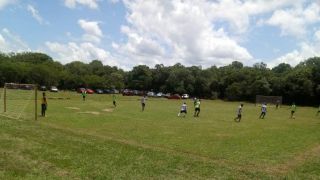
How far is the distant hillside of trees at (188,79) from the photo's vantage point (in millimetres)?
109125

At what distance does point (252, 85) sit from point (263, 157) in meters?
101

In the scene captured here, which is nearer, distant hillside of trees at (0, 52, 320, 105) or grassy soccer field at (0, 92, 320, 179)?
grassy soccer field at (0, 92, 320, 179)

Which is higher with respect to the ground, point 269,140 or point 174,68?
point 174,68

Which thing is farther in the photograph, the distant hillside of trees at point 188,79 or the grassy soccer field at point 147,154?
the distant hillside of trees at point 188,79

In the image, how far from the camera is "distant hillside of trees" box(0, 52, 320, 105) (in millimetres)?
109125

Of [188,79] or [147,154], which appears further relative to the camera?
[188,79]

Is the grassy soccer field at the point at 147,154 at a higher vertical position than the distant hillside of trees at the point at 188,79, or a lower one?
lower

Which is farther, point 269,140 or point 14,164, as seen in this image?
point 269,140

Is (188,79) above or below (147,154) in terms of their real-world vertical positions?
above

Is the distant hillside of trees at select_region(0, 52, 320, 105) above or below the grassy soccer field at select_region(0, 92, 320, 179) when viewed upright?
above

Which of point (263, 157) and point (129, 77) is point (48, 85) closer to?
point (129, 77)

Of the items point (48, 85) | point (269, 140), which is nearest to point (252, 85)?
point (48, 85)

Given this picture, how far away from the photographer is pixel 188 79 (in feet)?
472

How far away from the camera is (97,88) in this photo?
5413 inches
